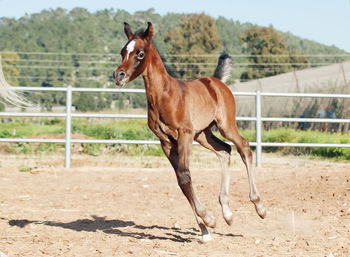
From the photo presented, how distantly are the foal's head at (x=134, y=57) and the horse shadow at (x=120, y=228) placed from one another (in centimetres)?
166

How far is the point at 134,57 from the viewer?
431 centimetres

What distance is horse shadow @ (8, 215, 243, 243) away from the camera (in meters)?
4.93

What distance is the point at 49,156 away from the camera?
11258 millimetres

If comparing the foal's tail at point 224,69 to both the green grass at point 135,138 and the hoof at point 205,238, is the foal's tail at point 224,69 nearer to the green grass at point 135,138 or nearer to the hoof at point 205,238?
the hoof at point 205,238

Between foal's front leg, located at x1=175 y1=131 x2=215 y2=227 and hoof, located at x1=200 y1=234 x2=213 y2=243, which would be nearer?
foal's front leg, located at x1=175 y1=131 x2=215 y2=227

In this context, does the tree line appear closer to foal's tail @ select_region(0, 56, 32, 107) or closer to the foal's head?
the foal's head

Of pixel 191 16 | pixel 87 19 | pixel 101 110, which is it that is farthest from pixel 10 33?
pixel 101 110

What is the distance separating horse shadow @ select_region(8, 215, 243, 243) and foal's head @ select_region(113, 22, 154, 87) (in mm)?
1655

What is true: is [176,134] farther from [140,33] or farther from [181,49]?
[181,49]

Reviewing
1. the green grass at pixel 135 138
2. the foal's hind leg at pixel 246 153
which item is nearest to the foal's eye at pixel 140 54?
the foal's hind leg at pixel 246 153

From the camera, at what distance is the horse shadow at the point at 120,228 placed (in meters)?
4.93

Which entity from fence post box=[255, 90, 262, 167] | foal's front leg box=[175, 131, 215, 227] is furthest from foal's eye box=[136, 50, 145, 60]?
fence post box=[255, 90, 262, 167]

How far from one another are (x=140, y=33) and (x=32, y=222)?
8.57ft

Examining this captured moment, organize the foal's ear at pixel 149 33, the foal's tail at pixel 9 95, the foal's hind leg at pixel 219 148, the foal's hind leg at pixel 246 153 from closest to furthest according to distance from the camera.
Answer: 1. the foal's ear at pixel 149 33
2. the foal's hind leg at pixel 246 153
3. the foal's hind leg at pixel 219 148
4. the foal's tail at pixel 9 95
